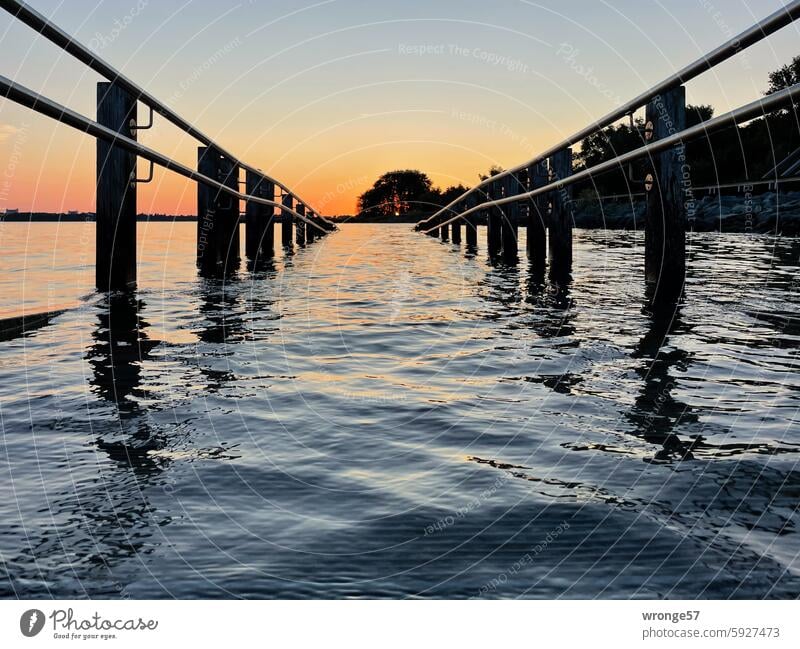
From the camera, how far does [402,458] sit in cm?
297

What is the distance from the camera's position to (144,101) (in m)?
7.76

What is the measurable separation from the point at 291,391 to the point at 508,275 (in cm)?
715

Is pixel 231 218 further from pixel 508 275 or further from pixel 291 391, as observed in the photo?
pixel 291 391

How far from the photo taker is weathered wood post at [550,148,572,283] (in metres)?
9.82

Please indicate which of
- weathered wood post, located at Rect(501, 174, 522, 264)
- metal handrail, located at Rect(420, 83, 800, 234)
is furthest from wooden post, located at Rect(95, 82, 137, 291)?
weathered wood post, located at Rect(501, 174, 522, 264)

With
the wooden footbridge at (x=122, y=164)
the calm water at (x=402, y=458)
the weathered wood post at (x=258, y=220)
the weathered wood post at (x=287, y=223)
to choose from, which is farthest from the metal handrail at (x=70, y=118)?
the weathered wood post at (x=287, y=223)

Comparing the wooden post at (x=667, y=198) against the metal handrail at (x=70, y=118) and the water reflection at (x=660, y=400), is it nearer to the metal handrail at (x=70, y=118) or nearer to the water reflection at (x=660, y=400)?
the water reflection at (x=660, y=400)

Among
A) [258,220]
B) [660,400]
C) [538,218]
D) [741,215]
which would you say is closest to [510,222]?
[538,218]

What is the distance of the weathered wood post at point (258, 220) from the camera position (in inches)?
575

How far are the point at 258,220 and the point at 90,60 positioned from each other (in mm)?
8566

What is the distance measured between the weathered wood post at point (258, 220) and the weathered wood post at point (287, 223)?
403 centimetres

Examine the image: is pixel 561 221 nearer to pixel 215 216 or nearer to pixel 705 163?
pixel 215 216
